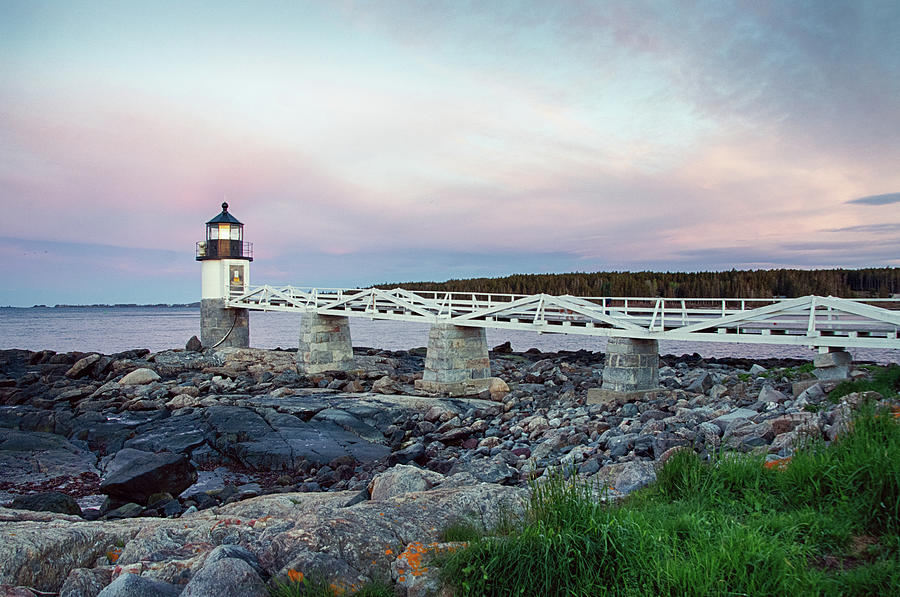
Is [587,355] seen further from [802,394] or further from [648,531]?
[648,531]

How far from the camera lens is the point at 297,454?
40.1 feet

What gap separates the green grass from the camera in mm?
3025

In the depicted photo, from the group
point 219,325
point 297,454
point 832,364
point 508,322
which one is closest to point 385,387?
point 508,322

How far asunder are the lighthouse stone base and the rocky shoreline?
605 cm

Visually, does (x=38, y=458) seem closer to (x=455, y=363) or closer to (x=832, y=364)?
(x=455, y=363)

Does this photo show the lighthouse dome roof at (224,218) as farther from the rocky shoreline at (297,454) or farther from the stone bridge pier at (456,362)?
the stone bridge pier at (456,362)

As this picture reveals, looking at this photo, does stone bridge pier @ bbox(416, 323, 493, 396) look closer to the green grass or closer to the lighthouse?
the green grass

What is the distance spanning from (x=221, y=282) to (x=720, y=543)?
32154 millimetres

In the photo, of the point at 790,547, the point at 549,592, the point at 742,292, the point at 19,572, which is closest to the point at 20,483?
the point at 19,572

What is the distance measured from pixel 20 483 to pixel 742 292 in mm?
49587

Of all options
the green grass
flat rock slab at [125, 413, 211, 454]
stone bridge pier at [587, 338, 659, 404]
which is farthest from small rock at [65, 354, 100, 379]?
the green grass

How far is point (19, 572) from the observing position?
401cm

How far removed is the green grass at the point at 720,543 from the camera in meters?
3.03

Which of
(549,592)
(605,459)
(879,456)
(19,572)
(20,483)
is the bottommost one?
(20,483)
